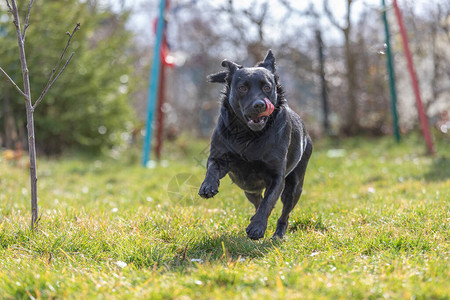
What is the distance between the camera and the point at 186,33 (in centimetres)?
1661

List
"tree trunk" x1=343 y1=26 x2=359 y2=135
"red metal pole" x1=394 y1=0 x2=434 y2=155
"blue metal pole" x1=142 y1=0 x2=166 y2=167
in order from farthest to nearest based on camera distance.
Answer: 1. "tree trunk" x1=343 y1=26 x2=359 y2=135
2. "blue metal pole" x1=142 y1=0 x2=166 y2=167
3. "red metal pole" x1=394 y1=0 x2=434 y2=155

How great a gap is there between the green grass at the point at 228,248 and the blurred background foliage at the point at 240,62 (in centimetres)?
547

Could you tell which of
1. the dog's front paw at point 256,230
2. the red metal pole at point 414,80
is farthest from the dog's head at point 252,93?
the red metal pole at point 414,80

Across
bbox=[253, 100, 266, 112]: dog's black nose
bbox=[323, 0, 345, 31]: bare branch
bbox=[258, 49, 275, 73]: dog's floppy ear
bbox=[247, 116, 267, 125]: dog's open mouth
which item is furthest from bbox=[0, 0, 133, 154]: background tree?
bbox=[253, 100, 266, 112]: dog's black nose

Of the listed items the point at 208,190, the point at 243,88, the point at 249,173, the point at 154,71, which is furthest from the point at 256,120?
the point at 154,71

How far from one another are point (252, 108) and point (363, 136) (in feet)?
33.1

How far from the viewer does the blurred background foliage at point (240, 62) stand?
10.5 metres

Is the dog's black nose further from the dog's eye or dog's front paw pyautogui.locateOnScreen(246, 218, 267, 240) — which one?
dog's front paw pyautogui.locateOnScreen(246, 218, 267, 240)

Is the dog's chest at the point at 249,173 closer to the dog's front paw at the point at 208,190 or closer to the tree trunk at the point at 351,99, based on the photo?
the dog's front paw at the point at 208,190

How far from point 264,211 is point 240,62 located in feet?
33.6

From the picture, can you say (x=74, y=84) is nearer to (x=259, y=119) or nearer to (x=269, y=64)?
(x=269, y=64)

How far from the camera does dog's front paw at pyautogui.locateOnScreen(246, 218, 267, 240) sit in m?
3.10

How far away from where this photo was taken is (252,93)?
329 cm

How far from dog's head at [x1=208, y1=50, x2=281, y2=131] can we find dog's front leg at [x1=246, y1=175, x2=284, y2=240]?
0.43 metres
